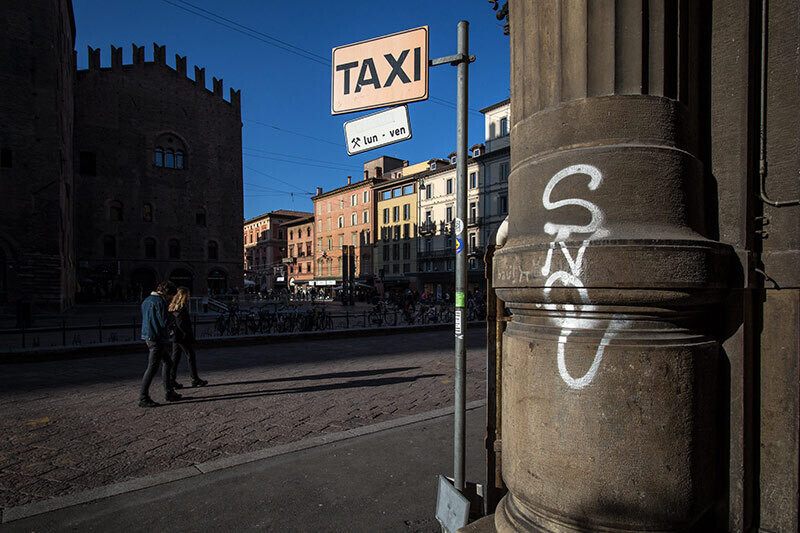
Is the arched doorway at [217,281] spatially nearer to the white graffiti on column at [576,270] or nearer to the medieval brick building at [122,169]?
the medieval brick building at [122,169]

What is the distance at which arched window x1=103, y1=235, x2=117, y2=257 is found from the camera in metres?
38.5

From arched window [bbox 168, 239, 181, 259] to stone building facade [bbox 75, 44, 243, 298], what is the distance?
3.3 inches

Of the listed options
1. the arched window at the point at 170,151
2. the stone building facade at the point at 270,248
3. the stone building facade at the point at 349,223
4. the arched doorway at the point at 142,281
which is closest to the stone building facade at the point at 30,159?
the arched doorway at the point at 142,281

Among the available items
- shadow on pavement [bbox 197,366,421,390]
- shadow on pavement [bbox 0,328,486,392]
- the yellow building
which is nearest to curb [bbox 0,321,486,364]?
shadow on pavement [bbox 0,328,486,392]

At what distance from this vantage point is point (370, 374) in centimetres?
840

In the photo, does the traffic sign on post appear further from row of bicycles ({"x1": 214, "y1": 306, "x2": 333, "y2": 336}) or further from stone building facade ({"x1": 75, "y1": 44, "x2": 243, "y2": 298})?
stone building facade ({"x1": 75, "y1": 44, "x2": 243, "y2": 298})

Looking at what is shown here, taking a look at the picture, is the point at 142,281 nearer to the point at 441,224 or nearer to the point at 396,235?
the point at 396,235

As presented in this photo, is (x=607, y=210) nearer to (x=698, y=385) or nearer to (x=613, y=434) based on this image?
(x=698, y=385)

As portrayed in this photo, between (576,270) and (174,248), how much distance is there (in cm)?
4398

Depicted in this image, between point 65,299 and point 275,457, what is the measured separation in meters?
30.8

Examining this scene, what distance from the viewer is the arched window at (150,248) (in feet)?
131

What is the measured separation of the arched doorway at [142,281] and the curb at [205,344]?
3006 cm

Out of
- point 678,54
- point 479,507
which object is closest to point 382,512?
point 479,507

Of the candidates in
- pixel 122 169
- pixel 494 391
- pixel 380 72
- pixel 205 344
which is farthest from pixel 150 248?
pixel 494 391
